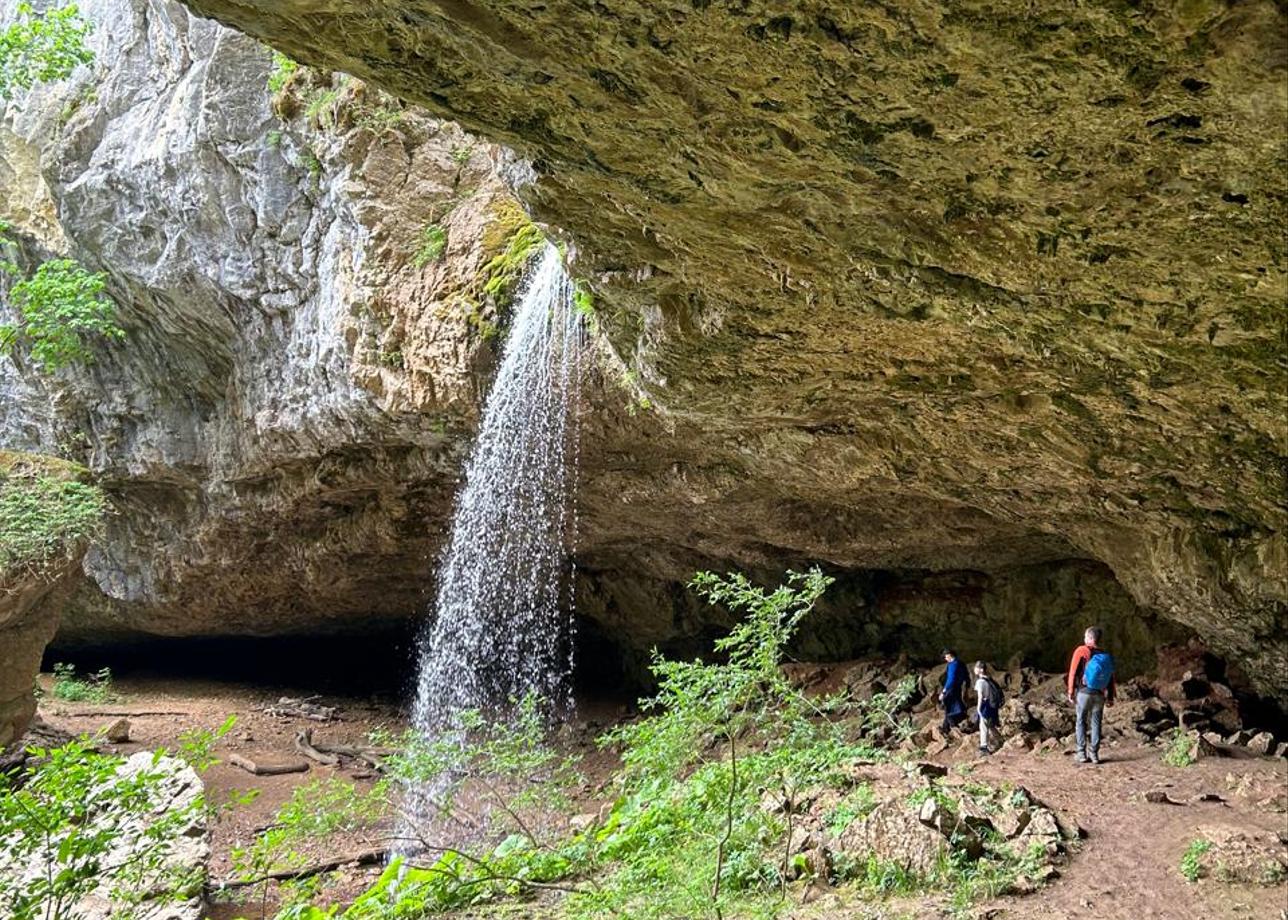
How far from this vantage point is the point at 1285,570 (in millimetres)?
6723

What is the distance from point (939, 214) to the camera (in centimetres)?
397

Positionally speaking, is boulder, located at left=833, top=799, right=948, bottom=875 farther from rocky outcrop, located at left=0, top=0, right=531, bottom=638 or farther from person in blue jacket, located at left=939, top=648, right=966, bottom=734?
rocky outcrop, located at left=0, top=0, right=531, bottom=638

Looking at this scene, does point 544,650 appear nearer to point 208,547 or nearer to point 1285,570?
point 208,547

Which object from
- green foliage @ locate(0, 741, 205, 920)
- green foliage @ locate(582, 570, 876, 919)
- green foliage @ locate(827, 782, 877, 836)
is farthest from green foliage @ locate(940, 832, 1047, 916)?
green foliage @ locate(0, 741, 205, 920)

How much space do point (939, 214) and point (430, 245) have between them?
627cm

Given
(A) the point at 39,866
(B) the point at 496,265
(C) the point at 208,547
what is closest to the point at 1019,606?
(B) the point at 496,265

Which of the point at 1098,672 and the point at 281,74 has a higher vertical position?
the point at 281,74

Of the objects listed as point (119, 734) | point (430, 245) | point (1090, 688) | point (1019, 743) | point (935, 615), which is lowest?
point (119, 734)

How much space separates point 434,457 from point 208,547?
17.8 ft

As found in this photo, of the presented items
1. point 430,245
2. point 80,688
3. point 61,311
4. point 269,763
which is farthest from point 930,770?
point 80,688

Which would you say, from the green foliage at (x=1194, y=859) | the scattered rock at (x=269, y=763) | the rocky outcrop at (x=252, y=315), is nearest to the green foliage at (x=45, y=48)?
the rocky outcrop at (x=252, y=315)

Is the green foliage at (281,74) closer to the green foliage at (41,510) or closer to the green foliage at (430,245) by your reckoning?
the green foliage at (430,245)

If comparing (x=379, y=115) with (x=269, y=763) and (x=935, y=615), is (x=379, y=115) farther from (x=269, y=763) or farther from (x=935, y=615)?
(x=935, y=615)

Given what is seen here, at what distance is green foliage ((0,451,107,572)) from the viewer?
10.1m
